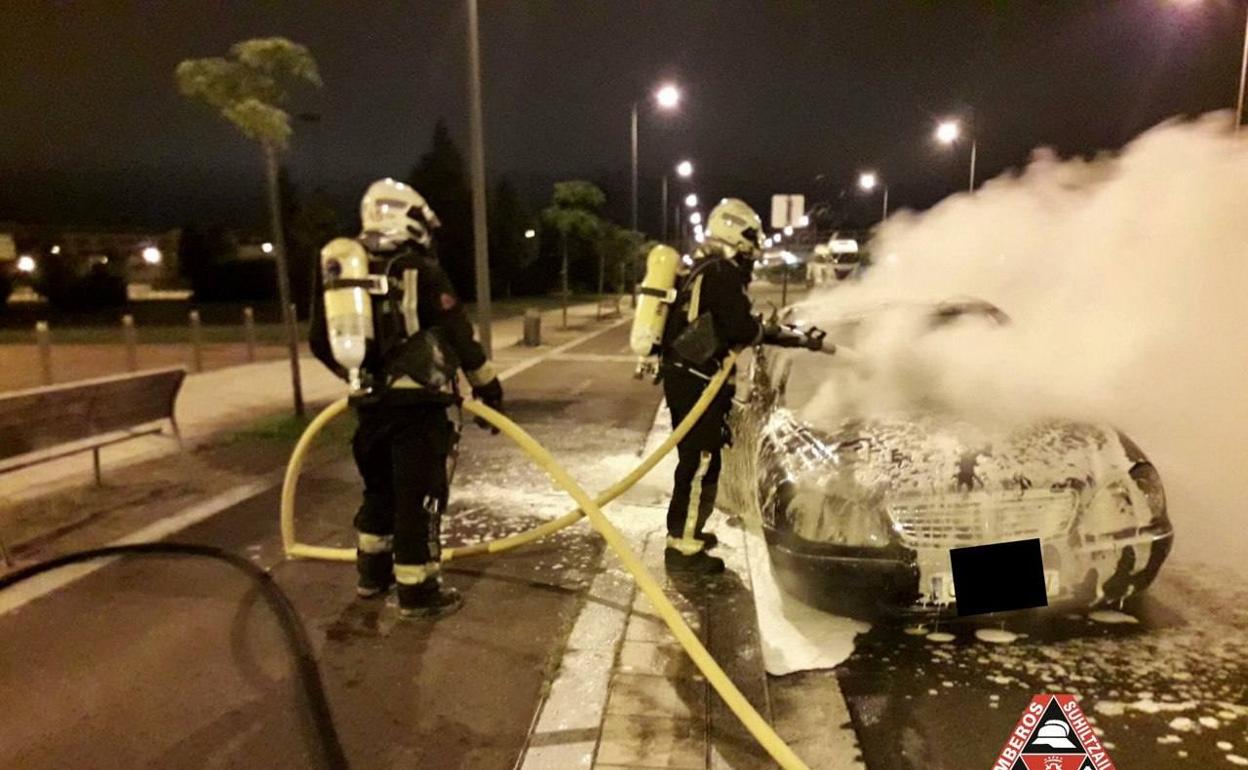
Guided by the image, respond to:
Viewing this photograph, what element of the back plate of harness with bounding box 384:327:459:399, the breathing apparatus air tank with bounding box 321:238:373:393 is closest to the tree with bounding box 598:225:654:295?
the back plate of harness with bounding box 384:327:459:399

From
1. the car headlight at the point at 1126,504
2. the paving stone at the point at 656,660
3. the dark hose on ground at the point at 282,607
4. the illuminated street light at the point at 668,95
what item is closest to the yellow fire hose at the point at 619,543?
the paving stone at the point at 656,660

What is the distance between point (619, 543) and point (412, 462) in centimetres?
110

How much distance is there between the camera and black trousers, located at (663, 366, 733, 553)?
200 inches

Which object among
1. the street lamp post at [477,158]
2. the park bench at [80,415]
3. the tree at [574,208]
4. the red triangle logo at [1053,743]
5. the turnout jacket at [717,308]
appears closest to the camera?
the red triangle logo at [1053,743]

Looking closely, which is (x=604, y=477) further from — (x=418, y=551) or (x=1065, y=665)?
(x=1065, y=665)

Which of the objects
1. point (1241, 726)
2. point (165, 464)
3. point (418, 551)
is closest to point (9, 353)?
point (165, 464)

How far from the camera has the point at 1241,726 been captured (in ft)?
11.2

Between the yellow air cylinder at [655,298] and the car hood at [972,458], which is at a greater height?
the yellow air cylinder at [655,298]

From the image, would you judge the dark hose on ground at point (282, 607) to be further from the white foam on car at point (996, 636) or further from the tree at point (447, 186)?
the tree at point (447, 186)

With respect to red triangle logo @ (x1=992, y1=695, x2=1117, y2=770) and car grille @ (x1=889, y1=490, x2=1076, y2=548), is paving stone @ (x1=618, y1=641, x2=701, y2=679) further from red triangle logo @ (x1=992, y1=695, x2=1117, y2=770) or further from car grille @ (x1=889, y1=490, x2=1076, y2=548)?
red triangle logo @ (x1=992, y1=695, x2=1117, y2=770)

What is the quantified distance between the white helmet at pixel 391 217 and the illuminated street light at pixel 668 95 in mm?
18832

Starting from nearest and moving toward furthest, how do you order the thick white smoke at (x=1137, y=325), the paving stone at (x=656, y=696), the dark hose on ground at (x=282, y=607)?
the dark hose on ground at (x=282, y=607) < the paving stone at (x=656, y=696) < the thick white smoke at (x=1137, y=325)

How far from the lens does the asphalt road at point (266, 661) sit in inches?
135

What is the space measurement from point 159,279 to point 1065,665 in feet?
187
